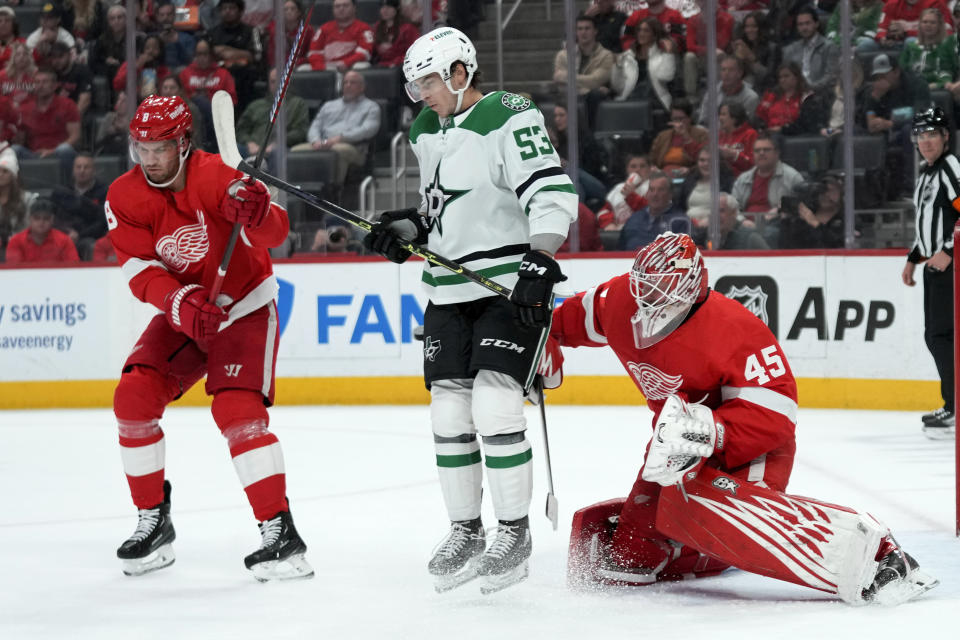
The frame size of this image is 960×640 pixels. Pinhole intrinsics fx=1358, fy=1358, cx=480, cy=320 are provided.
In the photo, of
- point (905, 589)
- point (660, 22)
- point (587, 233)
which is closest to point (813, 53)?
point (660, 22)

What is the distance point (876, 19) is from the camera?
691cm

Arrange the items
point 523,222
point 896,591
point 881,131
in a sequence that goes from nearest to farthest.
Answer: point 896,591 < point 523,222 < point 881,131

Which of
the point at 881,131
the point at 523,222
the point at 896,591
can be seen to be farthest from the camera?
A: the point at 881,131

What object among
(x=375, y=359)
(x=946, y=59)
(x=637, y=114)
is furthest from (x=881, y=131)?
(x=375, y=359)

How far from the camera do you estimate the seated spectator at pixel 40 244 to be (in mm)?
7043

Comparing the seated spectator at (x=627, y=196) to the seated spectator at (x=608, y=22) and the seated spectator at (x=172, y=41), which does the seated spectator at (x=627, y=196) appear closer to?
the seated spectator at (x=608, y=22)

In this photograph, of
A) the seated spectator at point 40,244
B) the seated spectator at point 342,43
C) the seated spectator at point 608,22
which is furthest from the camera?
the seated spectator at point 342,43

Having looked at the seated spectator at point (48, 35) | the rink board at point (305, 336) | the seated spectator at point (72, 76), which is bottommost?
the rink board at point (305, 336)

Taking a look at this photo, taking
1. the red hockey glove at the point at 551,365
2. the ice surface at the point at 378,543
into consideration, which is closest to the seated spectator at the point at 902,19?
the ice surface at the point at 378,543

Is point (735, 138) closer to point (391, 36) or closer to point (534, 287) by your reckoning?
point (391, 36)

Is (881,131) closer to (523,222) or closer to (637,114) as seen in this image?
(637,114)

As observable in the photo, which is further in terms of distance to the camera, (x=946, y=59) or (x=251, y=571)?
(x=946, y=59)

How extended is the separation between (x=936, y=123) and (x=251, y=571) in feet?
11.8

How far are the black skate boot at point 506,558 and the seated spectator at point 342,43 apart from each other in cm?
507
